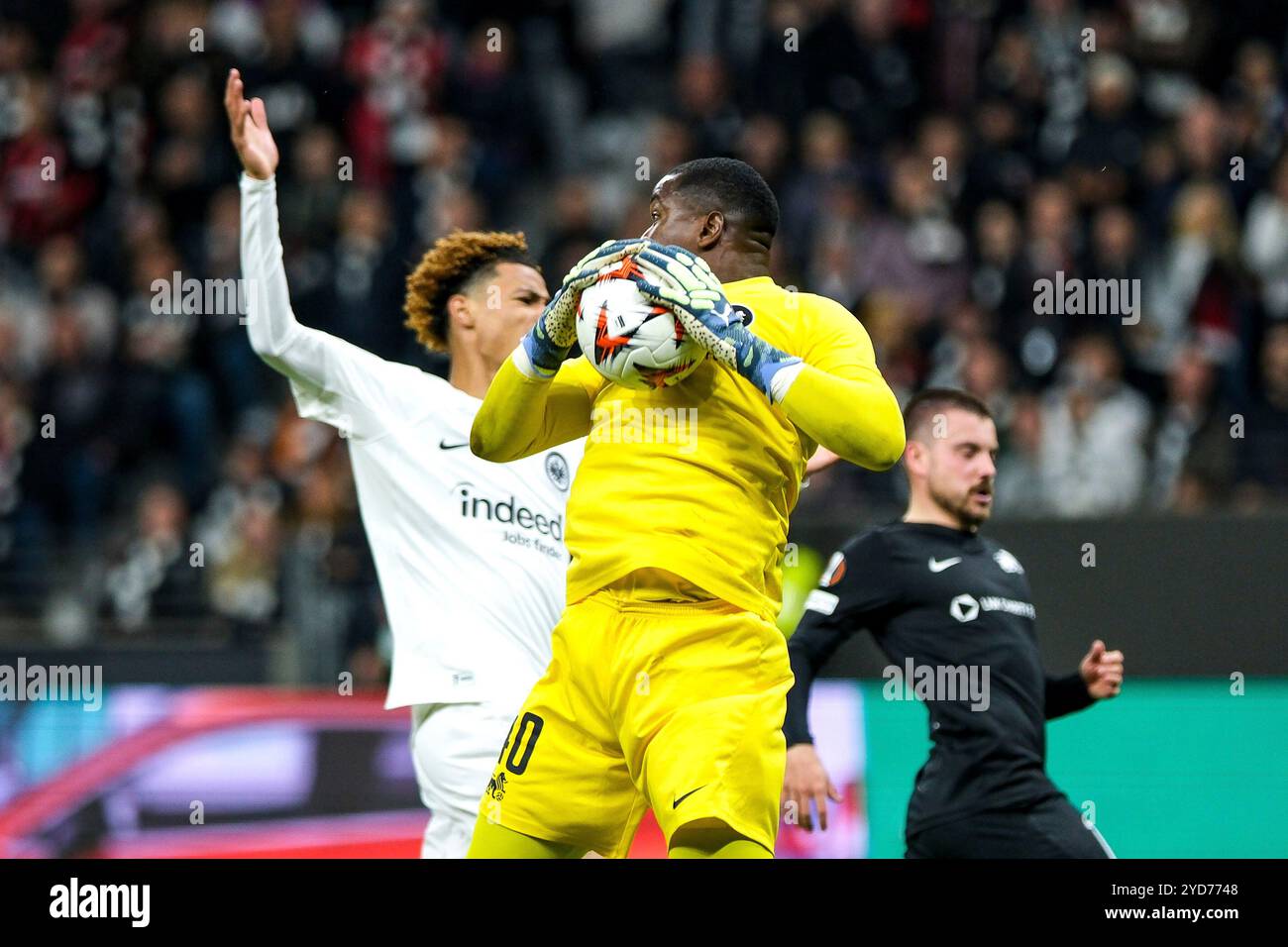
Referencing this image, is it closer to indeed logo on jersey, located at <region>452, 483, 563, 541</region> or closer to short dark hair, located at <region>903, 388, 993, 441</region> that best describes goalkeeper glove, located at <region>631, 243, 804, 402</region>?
indeed logo on jersey, located at <region>452, 483, 563, 541</region>

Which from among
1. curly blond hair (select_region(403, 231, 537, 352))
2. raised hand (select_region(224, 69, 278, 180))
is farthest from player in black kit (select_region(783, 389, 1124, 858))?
raised hand (select_region(224, 69, 278, 180))

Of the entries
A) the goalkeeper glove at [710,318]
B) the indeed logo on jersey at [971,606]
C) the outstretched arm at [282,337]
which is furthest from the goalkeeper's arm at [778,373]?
the indeed logo on jersey at [971,606]

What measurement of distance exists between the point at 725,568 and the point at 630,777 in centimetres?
52

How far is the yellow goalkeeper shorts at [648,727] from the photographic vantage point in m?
4.02

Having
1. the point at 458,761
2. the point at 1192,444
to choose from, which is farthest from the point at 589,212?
the point at 458,761

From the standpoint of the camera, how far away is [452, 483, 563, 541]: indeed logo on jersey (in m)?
5.67

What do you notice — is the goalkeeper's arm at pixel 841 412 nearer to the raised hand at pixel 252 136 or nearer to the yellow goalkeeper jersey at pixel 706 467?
the yellow goalkeeper jersey at pixel 706 467

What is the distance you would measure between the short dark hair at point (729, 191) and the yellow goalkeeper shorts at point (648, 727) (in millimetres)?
941

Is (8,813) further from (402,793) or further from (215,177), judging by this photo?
(215,177)

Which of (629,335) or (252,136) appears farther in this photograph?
(252,136)

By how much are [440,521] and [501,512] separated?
190 mm

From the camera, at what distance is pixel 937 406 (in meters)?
6.22

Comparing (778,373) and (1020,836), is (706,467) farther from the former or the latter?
(1020,836)
